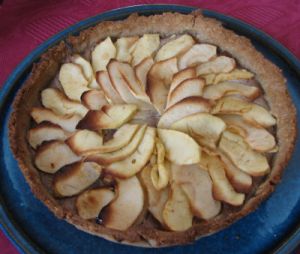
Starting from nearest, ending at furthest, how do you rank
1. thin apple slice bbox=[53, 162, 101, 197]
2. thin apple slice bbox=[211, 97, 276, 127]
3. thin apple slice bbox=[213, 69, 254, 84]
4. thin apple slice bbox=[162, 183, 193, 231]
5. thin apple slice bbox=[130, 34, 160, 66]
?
thin apple slice bbox=[162, 183, 193, 231], thin apple slice bbox=[53, 162, 101, 197], thin apple slice bbox=[211, 97, 276, 127], thin apple slice bbox=[213, 69, 254, 84], thin apple slice bbox=[130, 34, 160, 66]

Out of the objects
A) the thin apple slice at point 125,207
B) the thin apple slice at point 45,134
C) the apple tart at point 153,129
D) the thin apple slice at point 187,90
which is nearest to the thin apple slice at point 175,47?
the apple tart at point 153,129

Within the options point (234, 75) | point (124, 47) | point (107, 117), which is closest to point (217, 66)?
point (234, 75)

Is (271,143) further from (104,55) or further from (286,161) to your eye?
(104,55)

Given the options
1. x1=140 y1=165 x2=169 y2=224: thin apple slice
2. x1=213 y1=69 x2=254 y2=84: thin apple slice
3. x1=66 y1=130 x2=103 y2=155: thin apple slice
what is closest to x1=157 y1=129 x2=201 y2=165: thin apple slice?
x1=140 y1=165 x2=169 y2=224: thin apple slice

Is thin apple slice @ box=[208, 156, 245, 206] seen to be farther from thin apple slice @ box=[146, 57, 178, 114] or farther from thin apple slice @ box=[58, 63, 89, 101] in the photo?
thin apple slice @ box=[58, 63, 89, 101]

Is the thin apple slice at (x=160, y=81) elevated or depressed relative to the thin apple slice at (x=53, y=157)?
elevated

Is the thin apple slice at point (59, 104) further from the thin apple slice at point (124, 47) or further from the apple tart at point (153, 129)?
the thin apple slice at point (124, 47)

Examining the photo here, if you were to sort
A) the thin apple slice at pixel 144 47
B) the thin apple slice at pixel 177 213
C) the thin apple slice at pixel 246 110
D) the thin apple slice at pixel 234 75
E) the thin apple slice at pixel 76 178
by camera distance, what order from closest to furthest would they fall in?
the thin apple slice at pixel 177 213
the thin apple slice at pixel 76 178
the thin apple slice at pixel 246 110
the thin apple slice at pixel 234 75
the thin apple slice at pixel 144 47
